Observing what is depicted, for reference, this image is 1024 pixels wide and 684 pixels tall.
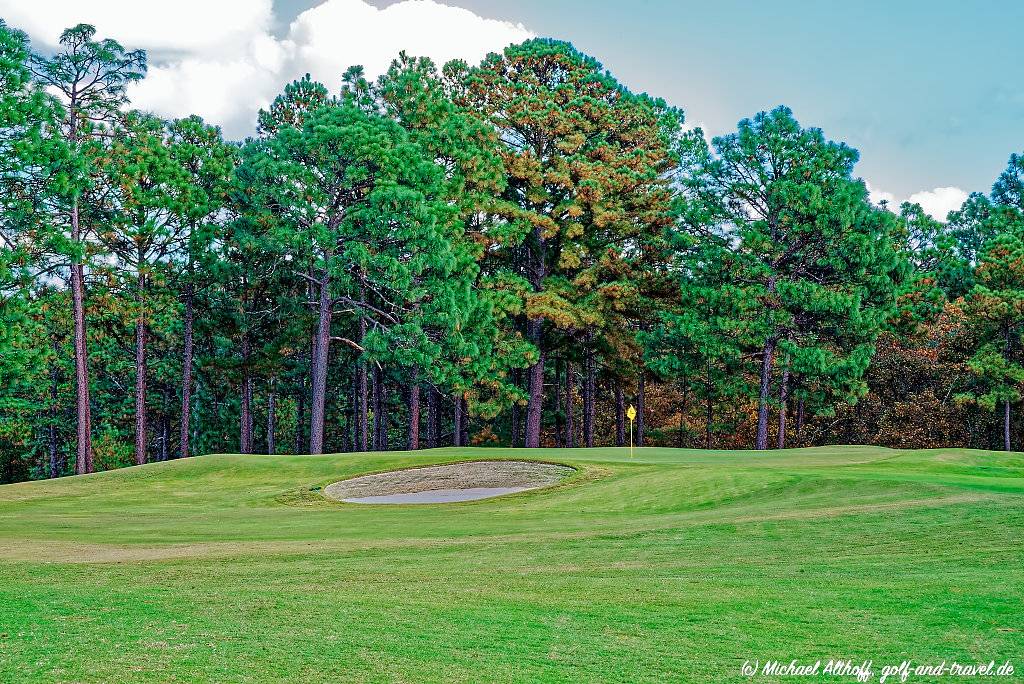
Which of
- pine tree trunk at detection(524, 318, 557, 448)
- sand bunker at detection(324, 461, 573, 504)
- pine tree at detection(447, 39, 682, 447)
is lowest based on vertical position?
sand bunker at detection(324, 461, 573, 504)

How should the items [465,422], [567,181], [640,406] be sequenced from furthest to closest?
[465,422] → [640,406] → [567,181]

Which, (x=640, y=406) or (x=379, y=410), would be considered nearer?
(x=379, y=410)

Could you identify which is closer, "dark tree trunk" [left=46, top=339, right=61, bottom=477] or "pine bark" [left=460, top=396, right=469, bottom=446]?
"dark tree trunk" [left=46, top=339, right=61, bottom=477]

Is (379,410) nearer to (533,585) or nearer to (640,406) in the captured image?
(640,406)

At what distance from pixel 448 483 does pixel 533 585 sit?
14.3 metres

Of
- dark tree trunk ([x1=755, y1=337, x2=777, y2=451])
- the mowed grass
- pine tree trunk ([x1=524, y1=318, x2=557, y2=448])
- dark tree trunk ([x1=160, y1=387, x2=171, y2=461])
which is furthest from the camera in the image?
dark tree trunk ([x1=160, y1=387, x2=171, y2=461])

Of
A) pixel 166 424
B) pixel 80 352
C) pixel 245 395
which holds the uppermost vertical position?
pixel 80 352

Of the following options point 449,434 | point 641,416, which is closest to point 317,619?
point 641,416

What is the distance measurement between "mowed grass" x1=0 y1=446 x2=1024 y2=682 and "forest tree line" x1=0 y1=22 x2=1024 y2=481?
1551 cm

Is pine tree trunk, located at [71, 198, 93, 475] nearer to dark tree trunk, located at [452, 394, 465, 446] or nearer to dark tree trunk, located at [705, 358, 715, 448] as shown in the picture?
dark tree trunk, located at [452, 394, 465, 446]

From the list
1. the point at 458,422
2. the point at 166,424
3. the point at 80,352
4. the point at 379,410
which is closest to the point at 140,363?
the point at 80,352

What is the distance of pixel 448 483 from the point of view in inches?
918

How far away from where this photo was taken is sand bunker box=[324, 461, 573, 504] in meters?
21.6

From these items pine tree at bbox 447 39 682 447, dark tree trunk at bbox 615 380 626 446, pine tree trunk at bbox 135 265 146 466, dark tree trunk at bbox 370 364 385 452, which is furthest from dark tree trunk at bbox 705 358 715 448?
pine tree trunk at bbox 135 265 146 466
